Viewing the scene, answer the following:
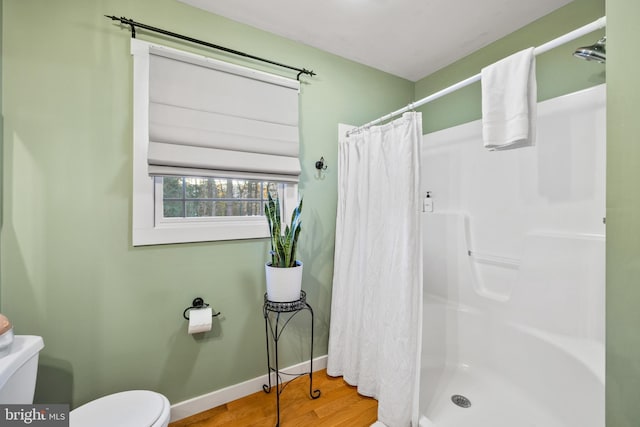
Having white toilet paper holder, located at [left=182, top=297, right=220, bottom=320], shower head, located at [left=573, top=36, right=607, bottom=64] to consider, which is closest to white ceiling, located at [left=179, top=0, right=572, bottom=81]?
shower head, located at [left=573, top=36, right=607, bottom=64]

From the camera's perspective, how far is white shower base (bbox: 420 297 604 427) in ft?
4.48

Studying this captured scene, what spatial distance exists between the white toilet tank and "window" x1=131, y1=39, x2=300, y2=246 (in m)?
0.58

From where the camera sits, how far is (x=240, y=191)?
6.15 feet

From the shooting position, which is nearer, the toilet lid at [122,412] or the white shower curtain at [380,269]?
the toilet lid at [122,412]

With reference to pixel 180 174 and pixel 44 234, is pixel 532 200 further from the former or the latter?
pixel 44 234

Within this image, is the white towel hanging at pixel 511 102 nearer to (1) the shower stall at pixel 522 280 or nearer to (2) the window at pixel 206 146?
→ (1) the shower stall at pixel 522 280

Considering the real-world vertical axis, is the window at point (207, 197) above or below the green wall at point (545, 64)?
below

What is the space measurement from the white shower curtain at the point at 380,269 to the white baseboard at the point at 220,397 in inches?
16.8

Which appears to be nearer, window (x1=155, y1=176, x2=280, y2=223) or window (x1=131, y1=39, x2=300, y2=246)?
window (x1=131, y1=39, x2=300, y2=246)

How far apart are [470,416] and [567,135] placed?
1711 millimetres

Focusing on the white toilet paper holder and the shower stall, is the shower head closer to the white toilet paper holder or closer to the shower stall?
the shower stall

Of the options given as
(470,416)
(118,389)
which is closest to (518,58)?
(470,416)

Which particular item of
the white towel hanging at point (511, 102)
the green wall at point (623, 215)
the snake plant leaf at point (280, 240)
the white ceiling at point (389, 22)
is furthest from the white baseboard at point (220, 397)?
the white ceiling at point (389, 22)

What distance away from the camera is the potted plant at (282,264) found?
5.07 ft
